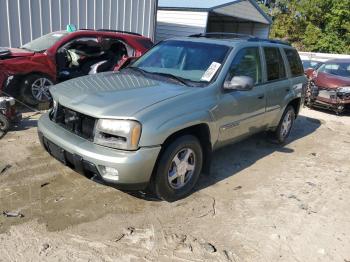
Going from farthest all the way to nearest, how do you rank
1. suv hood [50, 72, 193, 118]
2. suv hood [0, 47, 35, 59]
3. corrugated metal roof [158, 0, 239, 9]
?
1. corrugated metal roof [158, 0, 239, 9]
2. suv hood [0, 47, 35, 59]
3. suv hood [50, 72, 193, 118]

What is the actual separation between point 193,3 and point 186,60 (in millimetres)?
13267

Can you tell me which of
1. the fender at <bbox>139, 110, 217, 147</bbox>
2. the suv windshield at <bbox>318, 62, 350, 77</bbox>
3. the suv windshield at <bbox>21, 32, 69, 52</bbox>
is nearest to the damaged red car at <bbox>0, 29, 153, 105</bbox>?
the suv windshield at <bbox>21, 32, 69, 52</bbox>

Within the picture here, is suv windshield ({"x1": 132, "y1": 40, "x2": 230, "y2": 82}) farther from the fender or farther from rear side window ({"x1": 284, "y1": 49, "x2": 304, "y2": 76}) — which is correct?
rear side window ({"x1": 284, "y1": 49, "x2": 304, "y2": 76})

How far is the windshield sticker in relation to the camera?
14.0 feet

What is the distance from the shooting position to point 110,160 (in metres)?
3.34

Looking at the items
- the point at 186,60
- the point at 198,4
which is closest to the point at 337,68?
the point at 186,60

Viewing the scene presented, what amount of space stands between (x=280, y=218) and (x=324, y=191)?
44.4 inches

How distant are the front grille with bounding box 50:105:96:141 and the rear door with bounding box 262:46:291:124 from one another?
2710 mm

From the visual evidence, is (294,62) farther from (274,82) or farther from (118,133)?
(118,133)

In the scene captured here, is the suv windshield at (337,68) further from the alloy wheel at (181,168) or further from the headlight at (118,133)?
the headlight at (118,133)

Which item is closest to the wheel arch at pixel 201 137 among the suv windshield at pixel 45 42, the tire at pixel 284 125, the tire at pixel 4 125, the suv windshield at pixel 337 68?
the tire at pixel 284 125

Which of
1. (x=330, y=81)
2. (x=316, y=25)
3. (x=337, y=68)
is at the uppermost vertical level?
(x=337, y=68)

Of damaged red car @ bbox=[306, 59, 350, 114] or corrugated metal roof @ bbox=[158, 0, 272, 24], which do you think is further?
corrugated metal roof @ bbox=[158, 0, 272, 24]

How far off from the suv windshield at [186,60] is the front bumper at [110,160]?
1.29m
